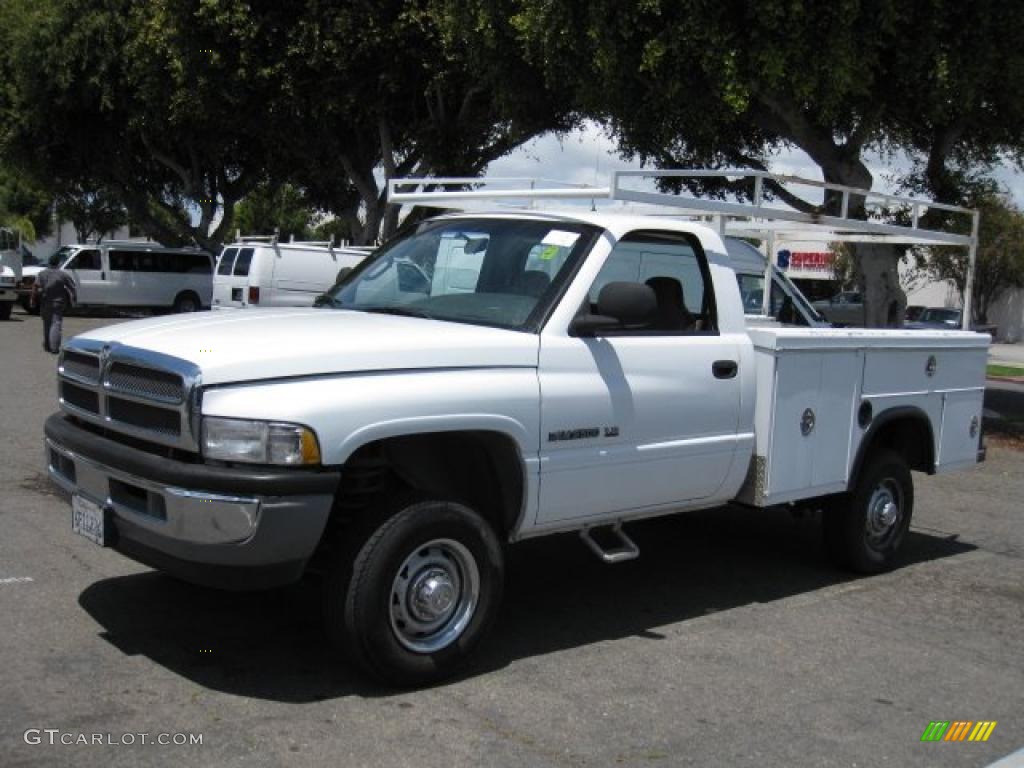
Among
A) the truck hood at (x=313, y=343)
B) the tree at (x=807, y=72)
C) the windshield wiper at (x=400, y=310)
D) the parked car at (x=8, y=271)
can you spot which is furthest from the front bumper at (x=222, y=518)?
the parked car at (x=8, y=271)

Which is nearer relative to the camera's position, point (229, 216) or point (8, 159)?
point (8, 159)

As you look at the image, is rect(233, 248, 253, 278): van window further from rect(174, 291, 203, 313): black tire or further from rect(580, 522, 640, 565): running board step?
rect(580, 522, 640, 565): running board step

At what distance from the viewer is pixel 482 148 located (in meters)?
25.5

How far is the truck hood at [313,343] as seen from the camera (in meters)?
4.40

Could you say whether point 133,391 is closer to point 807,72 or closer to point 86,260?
point 807,72

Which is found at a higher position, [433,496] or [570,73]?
[570,73]

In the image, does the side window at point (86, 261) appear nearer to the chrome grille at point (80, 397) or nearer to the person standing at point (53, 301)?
the person standing at point (53, 301)

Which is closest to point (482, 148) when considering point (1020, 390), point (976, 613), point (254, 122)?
point (254, 122)

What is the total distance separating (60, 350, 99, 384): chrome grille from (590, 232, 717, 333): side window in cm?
265

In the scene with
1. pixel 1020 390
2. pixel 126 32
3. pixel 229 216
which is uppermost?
pixel 126 32

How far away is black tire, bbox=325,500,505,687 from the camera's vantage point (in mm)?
4555

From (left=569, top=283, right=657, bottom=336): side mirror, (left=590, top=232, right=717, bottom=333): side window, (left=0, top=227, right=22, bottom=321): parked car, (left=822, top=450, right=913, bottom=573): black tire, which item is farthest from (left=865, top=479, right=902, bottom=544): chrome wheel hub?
(left=0, top=227, right=22, bottom=321): parked car

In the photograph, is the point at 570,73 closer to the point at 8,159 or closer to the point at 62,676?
the point at 62,676

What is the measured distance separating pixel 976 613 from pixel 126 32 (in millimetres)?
25570
